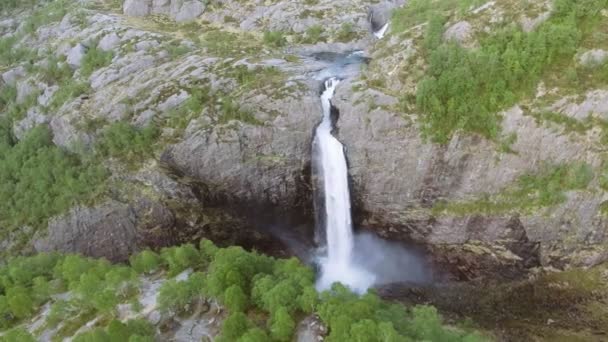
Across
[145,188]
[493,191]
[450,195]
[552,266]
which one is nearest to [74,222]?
[145,188]

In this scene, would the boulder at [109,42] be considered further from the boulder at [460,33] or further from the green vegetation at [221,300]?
the boulder at [460,33]

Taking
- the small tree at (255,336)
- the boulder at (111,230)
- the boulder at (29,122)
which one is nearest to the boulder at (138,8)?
the boulder at (29,122)

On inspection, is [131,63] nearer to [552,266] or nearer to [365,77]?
[365,77]

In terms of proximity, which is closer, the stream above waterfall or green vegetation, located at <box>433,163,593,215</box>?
green vegetation, located at <box>433,163,593,215</box>

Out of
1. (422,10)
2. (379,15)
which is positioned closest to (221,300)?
(422,10)

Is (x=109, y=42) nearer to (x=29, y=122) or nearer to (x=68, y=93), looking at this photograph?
(x=68, y=93)

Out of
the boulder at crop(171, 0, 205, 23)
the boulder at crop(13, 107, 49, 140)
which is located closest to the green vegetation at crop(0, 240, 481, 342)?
the boulder at crop(13, 107, 49, 140)

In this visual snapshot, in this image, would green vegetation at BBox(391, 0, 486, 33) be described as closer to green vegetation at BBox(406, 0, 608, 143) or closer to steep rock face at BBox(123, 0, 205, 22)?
green vegetation at BBox(406, 0, 608, 143)
